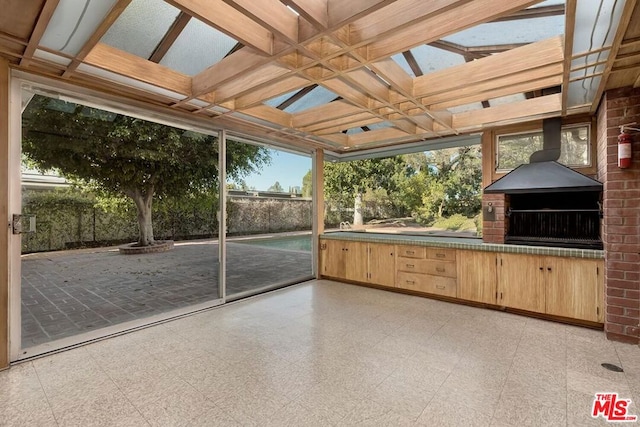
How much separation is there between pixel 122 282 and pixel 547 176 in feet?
21.7

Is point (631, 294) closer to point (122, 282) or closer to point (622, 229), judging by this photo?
point (622, 229)

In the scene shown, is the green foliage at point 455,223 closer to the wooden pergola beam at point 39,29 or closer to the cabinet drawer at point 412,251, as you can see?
the cabinet drawer at point 412,251

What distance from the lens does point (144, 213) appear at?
8.26 meters

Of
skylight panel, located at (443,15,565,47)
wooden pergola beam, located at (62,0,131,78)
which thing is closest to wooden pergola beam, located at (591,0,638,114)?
skylight panel, located at (443,15,565,47)

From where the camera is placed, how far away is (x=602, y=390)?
200 cm

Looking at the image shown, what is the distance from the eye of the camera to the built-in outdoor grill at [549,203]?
332 cm

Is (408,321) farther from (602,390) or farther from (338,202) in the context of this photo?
(338,202)

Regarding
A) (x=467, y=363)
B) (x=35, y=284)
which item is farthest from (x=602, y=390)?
(x=35, y=284)

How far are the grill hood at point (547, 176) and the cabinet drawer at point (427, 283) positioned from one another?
1365 mm

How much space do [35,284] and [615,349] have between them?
777 centimetres

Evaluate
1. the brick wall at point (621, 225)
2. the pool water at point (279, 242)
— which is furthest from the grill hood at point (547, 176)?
the pool water at point (279, 242)

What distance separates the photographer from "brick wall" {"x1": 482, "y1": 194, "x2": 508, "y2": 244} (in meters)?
3.98

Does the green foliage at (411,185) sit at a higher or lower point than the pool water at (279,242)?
higher

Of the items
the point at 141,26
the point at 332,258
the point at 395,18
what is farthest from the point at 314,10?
the point at 332,258
